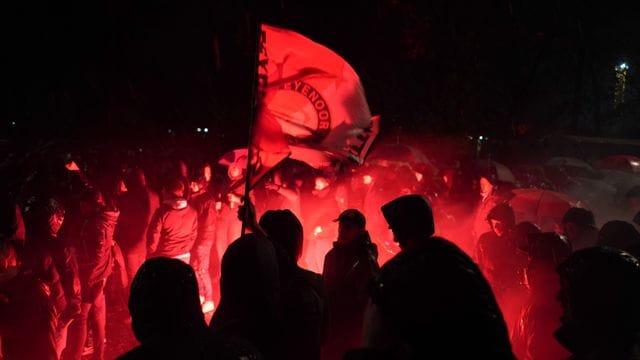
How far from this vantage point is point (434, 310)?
227cm

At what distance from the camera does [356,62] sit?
2023 centimetres

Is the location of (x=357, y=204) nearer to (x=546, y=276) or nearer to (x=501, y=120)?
(x=546, y=276)

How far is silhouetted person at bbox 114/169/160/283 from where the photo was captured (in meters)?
8.96

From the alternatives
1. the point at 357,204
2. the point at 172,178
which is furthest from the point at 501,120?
the point at 172,178

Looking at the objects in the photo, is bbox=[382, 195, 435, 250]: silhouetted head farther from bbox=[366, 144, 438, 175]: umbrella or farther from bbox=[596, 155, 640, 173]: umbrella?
bbox=[596, 155, 640, 173]: umbrella

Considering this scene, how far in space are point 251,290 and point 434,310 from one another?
132cm

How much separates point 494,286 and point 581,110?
34.4 metres

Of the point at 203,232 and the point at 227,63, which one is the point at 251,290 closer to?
the point at 203,232

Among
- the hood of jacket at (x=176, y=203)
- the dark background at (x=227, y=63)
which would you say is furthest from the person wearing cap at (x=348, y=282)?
the dark background at (x=227, y=63)

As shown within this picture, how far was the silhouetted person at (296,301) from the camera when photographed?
134 inches

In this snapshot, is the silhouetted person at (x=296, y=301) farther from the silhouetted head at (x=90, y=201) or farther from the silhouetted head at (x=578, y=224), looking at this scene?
the silhouetted head at (x=578, y=224)

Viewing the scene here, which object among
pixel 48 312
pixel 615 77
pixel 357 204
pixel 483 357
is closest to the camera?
pixel 483 357

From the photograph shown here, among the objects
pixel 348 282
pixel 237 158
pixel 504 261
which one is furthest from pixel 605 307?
pixel 237 158

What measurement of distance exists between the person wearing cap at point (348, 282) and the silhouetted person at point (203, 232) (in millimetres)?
4054
